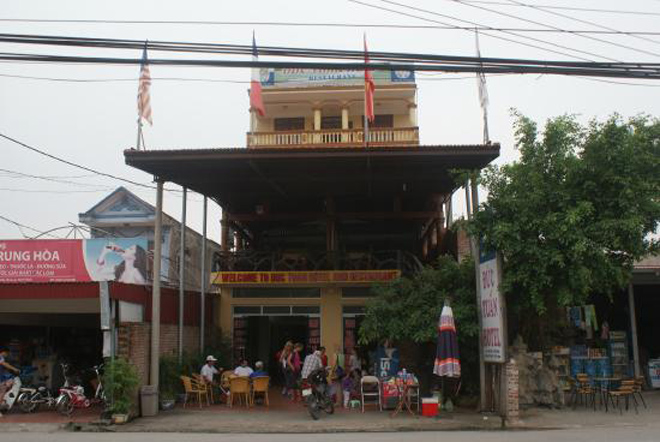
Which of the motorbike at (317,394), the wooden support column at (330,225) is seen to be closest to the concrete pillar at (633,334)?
the wooden support column at (330,225)

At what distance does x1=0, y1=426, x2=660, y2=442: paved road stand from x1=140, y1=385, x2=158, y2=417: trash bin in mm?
2233

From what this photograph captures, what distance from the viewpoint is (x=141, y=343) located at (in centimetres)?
1574

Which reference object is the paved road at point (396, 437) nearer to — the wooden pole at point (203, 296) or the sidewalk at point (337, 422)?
the sidewalk at point (337, 422)

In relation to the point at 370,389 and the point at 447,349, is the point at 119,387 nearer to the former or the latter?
the point at 370,389

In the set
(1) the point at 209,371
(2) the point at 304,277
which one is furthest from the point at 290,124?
(1) the point at 209,371

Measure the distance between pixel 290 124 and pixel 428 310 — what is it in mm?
19716

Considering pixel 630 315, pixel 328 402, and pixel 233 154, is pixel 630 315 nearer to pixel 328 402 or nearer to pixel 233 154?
pixel 328 402

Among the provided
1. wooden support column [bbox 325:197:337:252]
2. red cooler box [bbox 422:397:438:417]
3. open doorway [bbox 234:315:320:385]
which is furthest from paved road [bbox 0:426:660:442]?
wooden support column [bbox 325:197:337:252]

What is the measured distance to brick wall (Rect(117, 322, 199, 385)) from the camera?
1502 centimetres

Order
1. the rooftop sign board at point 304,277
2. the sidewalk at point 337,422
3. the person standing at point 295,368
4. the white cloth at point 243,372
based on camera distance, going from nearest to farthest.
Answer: the sidewalk at point 337,422 → the white cloth at point 243,372 → the person standing at point 295,368 → the rooftop sign board at point 304,277

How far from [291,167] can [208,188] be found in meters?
3.79

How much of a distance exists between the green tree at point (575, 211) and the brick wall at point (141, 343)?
8130 millimetres

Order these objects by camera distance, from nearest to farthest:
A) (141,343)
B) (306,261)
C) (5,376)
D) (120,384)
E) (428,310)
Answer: (120,384) < (428,310) < (141,343) < (5,376) < (306,261)

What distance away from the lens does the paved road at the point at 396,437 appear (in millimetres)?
11203
